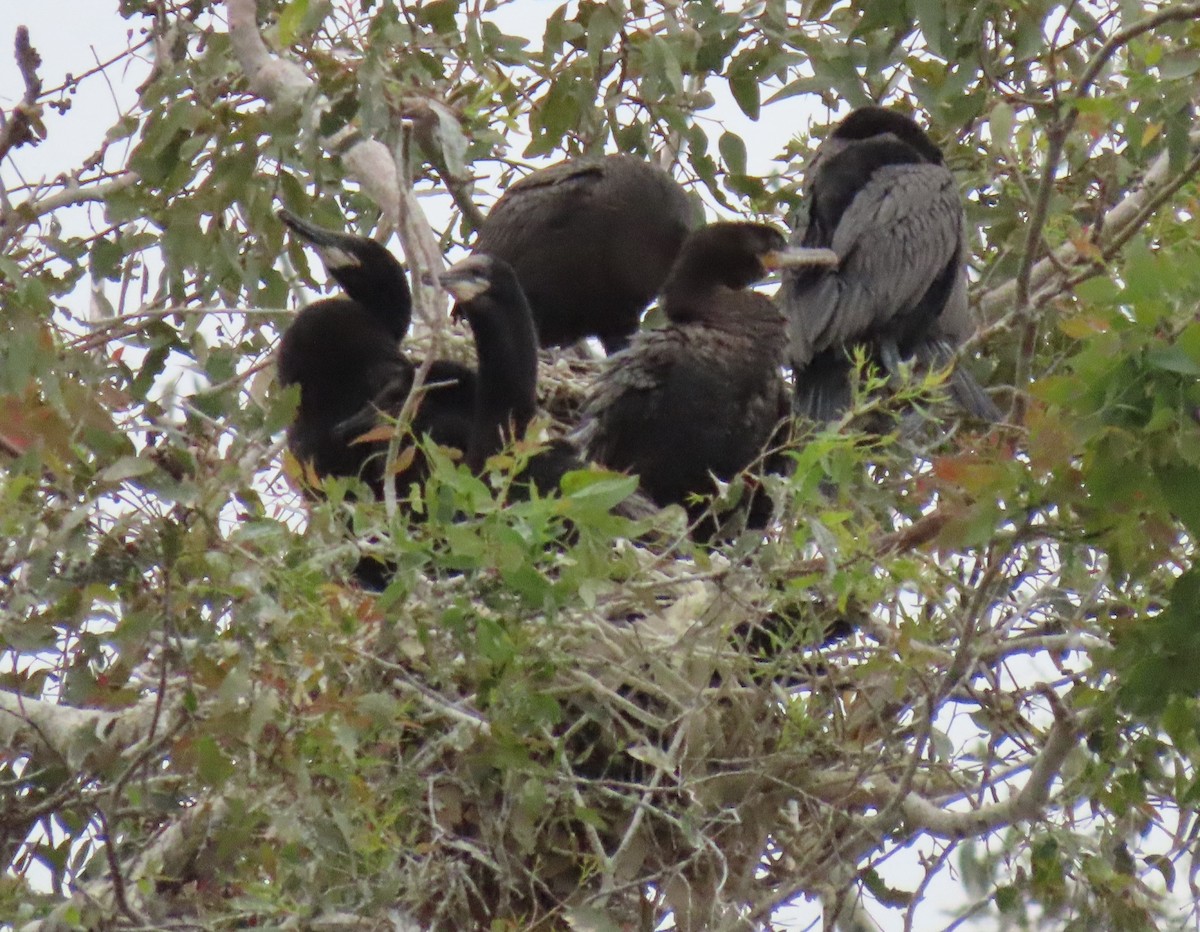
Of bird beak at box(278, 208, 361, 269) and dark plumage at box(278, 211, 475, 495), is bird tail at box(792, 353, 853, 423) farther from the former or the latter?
bird beak at box(278, 208, 361, 269)

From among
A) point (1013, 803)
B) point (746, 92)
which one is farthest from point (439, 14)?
point (1013, 803)

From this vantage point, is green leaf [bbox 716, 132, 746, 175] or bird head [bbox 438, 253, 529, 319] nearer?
bird head [bbox 438, 253, 529, 319]

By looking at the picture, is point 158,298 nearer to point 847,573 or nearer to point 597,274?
point 597,274

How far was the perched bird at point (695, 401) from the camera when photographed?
5098mm

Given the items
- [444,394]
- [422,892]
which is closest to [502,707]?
[422,892]

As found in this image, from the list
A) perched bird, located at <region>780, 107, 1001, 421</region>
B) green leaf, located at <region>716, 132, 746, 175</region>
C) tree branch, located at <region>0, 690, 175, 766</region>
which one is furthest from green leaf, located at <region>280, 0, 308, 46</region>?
perched bird, located at <region>780, 107, 1001, 421</region>

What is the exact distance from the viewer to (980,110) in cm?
476

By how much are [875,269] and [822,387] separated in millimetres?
434

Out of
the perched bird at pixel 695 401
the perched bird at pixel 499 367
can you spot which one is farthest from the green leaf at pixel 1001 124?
the perched bird at pixel 499 367

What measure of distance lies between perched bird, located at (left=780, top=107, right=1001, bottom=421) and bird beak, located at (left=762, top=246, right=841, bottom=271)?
3cm

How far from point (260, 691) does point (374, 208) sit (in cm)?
289

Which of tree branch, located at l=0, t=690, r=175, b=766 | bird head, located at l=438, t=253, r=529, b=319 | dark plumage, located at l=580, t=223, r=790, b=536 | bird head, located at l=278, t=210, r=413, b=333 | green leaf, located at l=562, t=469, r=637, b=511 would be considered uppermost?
bird head, located at l=278, t=210, r=413, b=333

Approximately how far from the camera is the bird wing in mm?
5902

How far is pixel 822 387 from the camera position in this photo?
5.96 meters
